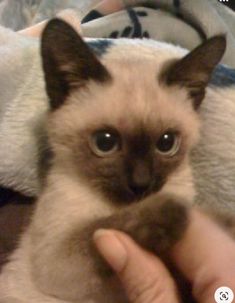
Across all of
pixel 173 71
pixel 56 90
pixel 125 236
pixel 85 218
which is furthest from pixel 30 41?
pixel 125 236

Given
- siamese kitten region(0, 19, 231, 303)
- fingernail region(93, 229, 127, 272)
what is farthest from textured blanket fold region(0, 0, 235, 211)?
fingernail region(93, 229, 127, 272)

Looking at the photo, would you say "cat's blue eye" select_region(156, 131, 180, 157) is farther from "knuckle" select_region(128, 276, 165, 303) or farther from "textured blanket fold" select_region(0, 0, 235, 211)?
"knuckle" select_region(128, 276, 165, 303)

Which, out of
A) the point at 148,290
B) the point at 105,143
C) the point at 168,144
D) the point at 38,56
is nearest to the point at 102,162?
the point at 105,143

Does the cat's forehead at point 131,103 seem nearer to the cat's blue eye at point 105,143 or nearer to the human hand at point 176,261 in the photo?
the cat's blue eye at point 105,143

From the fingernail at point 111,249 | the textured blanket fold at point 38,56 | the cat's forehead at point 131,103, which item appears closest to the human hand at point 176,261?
the fingernail at point 111,249

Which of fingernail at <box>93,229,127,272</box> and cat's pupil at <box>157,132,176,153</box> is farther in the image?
cat's pupil at <box>157,132,176,153</box>
